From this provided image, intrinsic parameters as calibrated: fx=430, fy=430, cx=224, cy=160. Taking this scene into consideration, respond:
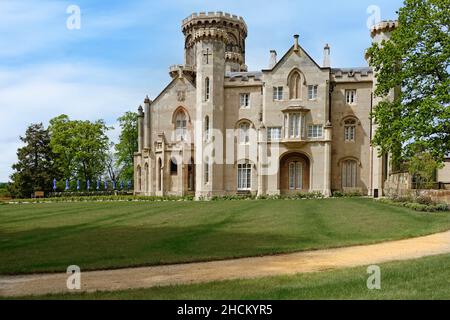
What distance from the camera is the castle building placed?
41188mm

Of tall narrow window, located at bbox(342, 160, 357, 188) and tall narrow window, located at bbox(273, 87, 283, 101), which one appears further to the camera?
tall narrow window, located at bbox(273, 87, 283, 101)

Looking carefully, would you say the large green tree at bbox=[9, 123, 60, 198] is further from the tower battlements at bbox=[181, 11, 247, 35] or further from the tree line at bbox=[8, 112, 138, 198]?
the tower battlements at bbox=[181, 11, 247, 35]

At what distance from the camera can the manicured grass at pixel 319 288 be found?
23.6ft

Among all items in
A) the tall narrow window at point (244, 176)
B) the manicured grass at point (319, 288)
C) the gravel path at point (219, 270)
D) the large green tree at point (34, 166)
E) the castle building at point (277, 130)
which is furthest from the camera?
the large green tree at point (34, 166)

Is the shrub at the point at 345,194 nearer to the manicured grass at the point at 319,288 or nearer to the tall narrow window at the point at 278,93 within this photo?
the tall narrow window at the point at 278,93

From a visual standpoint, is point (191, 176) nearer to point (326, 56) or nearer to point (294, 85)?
point (294, 85)

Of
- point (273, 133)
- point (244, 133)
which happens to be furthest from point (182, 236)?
point (244, 133)

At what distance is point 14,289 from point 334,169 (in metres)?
36.6

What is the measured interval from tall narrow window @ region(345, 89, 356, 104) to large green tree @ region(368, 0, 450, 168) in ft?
48.7

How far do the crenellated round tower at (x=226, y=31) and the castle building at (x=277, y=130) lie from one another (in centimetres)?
1488

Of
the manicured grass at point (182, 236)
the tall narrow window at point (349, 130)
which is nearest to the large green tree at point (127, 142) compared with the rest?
the tall narrow window at point (349, 130)

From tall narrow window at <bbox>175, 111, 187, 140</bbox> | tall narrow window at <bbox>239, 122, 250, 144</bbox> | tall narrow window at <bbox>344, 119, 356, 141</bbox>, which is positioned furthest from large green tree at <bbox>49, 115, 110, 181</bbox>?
tall narrow window at <bbox>344, 119, 356, 141</bbox>

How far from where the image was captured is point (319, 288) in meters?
7.66
